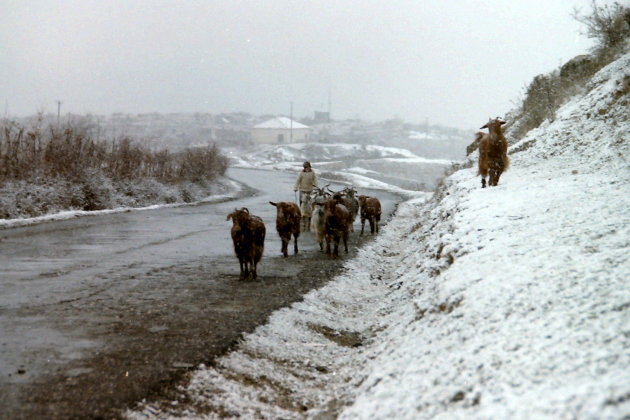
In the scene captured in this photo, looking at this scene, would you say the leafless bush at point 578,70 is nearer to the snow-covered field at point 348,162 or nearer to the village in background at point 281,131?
the snow-covered field at point 348,162

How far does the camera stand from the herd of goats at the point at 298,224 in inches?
384

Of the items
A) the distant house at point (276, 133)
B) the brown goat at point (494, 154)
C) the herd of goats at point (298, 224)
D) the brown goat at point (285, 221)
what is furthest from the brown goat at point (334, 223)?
the distant house at point (276, 133)

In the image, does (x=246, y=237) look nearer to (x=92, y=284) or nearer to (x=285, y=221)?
(x=92, y=284)

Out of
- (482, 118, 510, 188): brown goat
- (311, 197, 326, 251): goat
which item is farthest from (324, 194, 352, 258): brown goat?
(482, 118, 510, 188): brown goat

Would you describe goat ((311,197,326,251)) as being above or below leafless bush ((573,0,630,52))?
below

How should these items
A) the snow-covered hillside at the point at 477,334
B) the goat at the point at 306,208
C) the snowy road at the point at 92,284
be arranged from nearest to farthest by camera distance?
the snow-covered hillside at the point at 477,334 → the snowy road at the point at 92,284 → the goat at the point at 306,208

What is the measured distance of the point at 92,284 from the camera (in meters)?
9.23

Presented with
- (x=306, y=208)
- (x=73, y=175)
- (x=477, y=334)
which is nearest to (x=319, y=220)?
(x=306, y=208)

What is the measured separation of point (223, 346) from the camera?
6.25m

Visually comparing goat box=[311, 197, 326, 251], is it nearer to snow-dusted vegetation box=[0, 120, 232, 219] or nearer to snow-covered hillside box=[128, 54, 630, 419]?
snow-covered hillside box=[128, 54, 630, 419]

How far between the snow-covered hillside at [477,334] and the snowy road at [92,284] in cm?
81

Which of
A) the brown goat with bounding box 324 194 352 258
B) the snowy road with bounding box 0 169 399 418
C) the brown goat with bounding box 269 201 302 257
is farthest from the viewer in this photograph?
the brown goat with bounding box 324 194 352 258

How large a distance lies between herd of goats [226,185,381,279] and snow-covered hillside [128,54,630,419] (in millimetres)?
1513

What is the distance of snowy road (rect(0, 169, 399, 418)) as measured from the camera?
576 centimetres
